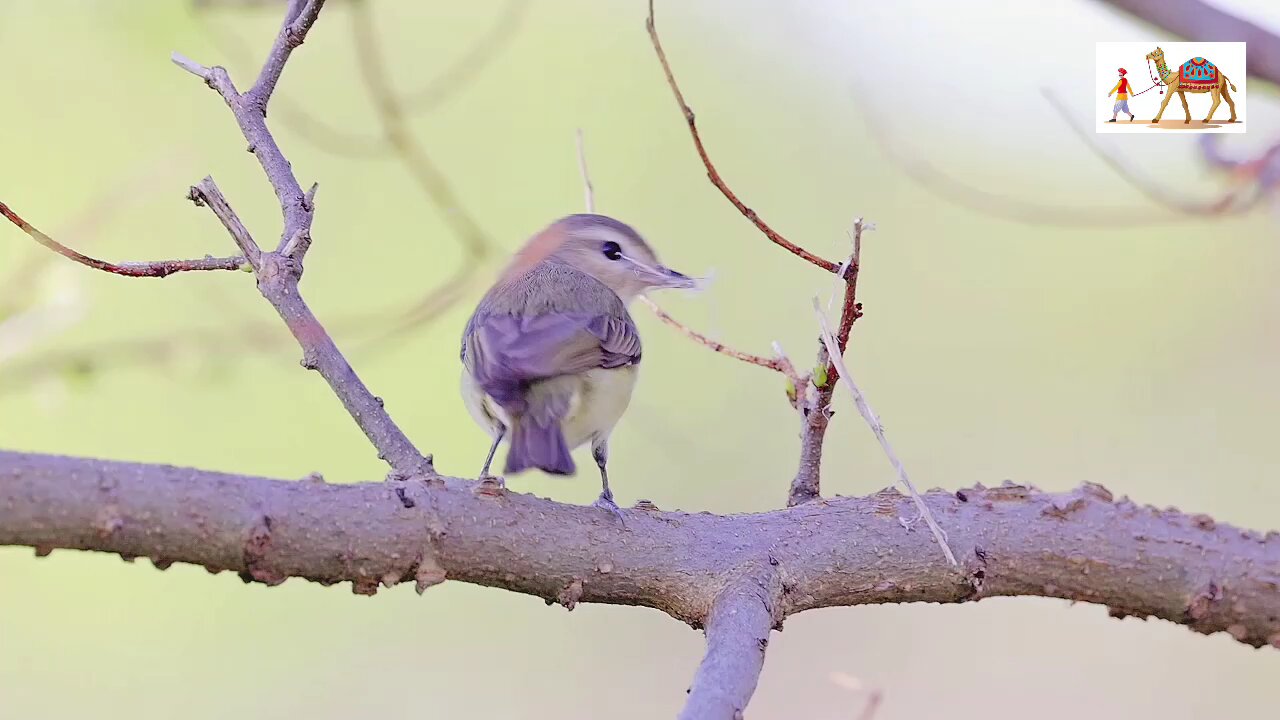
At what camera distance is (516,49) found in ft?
20.5

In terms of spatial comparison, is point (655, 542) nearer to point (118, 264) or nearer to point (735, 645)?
point (735, 645)

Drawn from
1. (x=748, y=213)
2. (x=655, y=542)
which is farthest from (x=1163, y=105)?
(x=655, y=542)

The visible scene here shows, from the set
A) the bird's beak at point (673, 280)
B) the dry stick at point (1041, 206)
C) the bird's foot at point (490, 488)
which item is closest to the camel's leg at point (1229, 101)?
the dry stick at point (1041, 206)

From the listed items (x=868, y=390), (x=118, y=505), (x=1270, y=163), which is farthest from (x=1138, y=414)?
(x=118, y=505)

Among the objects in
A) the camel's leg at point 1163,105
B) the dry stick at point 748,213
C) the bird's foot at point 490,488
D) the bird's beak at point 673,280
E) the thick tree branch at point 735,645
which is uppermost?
the camel's leg at point 1163,105

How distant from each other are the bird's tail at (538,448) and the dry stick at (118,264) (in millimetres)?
686

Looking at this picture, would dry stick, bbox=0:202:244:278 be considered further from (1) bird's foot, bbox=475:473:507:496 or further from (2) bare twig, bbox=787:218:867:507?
(2) bare twig, bbox=787:218:867:507

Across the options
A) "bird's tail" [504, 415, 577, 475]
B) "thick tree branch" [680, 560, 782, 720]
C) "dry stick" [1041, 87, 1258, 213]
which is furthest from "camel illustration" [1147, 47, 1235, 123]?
"thick tree branch" [680, 560, 782, 720]

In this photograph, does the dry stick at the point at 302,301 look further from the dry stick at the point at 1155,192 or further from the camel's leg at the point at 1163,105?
the camel's leg at the point at 1163,105

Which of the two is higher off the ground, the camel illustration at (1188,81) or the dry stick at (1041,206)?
the camel illustration at (1188,81)

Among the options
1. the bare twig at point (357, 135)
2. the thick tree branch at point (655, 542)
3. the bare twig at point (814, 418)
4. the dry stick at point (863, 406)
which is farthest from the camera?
the bare twig at point (357, 135)

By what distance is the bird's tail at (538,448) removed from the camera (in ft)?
8.34

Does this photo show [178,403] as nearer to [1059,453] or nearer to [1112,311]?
[1059,453]

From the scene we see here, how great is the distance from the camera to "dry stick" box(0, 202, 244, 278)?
2.22 meters
